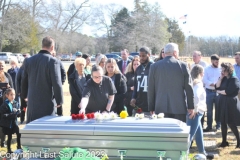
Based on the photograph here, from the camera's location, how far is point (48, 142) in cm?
361

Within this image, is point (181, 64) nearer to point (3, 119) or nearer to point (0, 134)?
point (3, 119)

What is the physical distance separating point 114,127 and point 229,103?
11.5 ft

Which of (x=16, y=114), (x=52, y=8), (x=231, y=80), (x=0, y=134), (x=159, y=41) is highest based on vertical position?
(x=52, y=8)

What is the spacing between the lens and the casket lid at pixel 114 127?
3.45 metres

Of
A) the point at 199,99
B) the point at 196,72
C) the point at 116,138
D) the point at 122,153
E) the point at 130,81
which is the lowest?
the point at 122,153

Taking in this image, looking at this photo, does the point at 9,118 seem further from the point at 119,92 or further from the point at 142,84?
the point at 142,84

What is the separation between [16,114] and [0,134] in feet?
2.13

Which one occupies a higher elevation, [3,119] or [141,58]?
[141,58]

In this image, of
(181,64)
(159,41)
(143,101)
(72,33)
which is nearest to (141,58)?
(143,101)

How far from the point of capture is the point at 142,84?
5680 millimetres

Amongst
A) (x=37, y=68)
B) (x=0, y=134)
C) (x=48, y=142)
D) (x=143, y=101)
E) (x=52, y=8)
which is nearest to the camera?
(x=48, y=142)

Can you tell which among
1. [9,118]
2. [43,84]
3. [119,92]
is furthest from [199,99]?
[9,118]

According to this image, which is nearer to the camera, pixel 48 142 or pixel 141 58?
pixel 48 142

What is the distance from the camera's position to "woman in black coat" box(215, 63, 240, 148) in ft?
20.7
